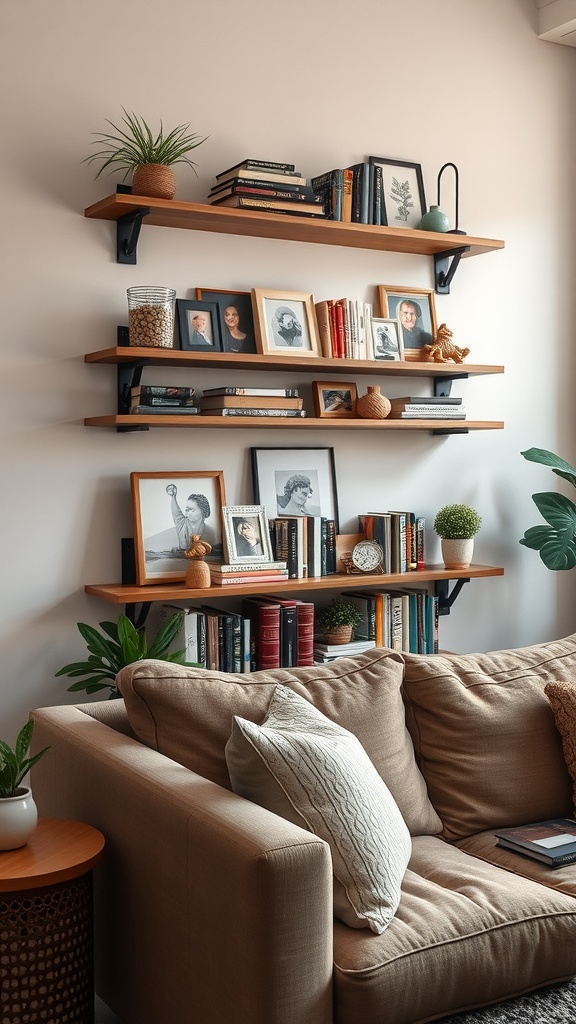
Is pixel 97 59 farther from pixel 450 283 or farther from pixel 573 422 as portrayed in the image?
pixel 573 422

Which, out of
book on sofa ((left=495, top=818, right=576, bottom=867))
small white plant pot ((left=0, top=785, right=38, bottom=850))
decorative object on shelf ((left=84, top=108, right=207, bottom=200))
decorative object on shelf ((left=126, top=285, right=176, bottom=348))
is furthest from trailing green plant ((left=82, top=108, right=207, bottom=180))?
book on sofa ((left=495, top=818, right=576, bottom=867))

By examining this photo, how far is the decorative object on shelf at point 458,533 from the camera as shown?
12.9ft

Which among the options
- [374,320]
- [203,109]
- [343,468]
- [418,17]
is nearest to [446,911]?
[343,468]

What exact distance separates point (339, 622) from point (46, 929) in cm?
180

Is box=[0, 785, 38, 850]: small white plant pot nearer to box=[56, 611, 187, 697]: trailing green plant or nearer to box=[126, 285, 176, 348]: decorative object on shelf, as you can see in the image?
box=[56, 611, 187, 697]: trailing green plant

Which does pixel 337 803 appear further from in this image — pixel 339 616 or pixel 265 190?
pixel 265 190

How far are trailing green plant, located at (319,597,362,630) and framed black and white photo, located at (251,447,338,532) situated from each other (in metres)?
0.32

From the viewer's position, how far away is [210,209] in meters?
3.34

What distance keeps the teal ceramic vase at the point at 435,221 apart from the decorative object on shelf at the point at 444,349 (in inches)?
13.8

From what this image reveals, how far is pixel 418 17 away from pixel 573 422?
1.72 meters

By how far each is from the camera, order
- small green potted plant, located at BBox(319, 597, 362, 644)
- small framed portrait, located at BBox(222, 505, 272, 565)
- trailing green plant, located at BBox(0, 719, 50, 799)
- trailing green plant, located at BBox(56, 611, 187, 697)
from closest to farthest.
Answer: trailing green plant, located at BBox(0, 719, 50, 799), trailing green plant, located at BBox(56, 611, 187, 697), small framed portrait, located at BBox(222, 505, 272, 565), small green potted plant, located at BBox(319, 597, 362, 644)

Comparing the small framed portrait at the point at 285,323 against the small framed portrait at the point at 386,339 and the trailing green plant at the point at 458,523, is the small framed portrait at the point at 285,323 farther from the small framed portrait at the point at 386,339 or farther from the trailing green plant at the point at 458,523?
the trailing green plant at the point at 458,523

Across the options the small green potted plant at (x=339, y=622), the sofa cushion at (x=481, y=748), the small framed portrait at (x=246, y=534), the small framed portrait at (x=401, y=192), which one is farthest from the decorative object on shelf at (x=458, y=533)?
the sofa cushion at (x=481, y=748)

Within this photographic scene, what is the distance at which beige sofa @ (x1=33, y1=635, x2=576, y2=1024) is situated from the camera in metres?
1.76
